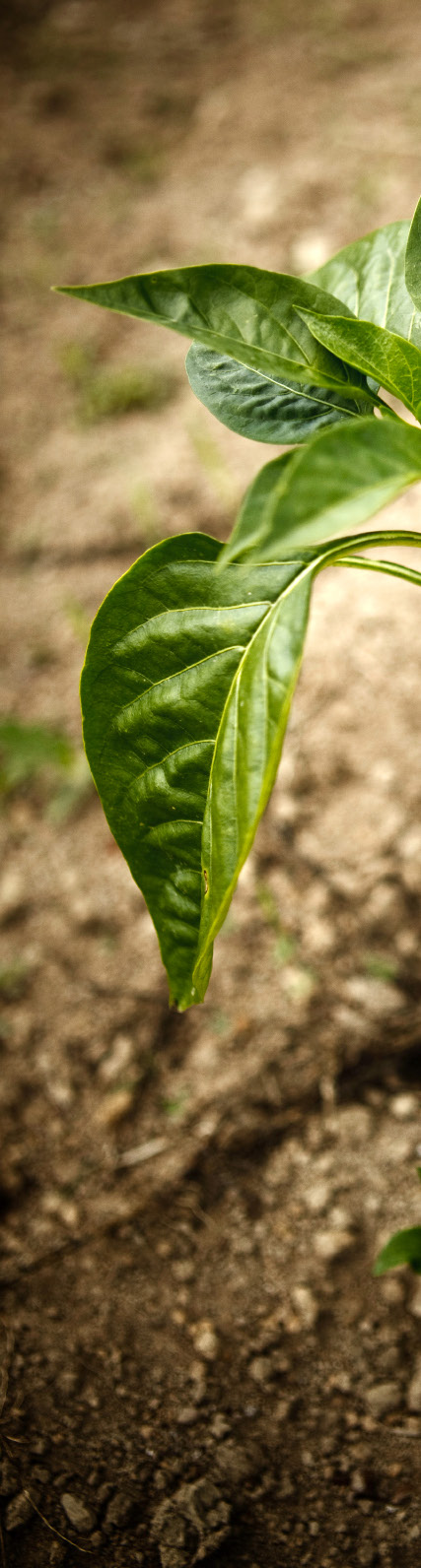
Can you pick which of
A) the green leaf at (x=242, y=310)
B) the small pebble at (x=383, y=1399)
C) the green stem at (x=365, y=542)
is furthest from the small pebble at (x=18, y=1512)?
the green leaf at (x=242, y=310)

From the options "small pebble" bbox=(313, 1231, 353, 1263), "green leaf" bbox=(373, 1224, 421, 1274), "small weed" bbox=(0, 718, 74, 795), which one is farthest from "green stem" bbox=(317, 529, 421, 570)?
"small weed" bbox=(0, 718, 74, 795)

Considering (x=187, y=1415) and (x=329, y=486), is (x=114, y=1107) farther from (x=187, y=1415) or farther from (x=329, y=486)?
(x=329, y=486)

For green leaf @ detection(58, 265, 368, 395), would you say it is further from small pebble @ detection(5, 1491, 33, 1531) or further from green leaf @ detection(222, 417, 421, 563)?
small pebble @ detection(5, 1491, 33, 1531)

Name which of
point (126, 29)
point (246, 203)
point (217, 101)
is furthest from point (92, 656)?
point (126, 29)

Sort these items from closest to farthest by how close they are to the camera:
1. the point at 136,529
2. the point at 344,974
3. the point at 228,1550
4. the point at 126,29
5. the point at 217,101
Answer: the point at 228,1550
the point at 344,974
the point at 136,529
the point at 217,101
the point at 126,29

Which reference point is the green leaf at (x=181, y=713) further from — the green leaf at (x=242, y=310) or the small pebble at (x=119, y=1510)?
the small pebble at (x=119, y=1510)

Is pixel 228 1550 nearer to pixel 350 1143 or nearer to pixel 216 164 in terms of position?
pixel 350 1143
